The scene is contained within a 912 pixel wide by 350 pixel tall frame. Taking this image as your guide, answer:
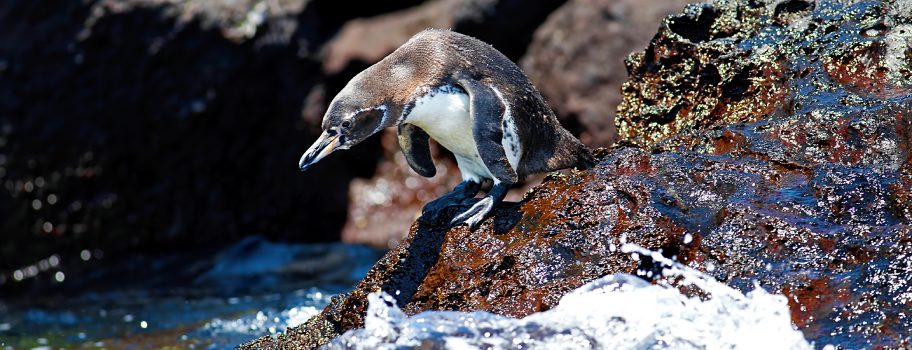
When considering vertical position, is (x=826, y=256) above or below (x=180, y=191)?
below

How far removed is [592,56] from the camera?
1057 centimetres

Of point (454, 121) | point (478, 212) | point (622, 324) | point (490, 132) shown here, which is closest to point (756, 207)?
point (622, 324)

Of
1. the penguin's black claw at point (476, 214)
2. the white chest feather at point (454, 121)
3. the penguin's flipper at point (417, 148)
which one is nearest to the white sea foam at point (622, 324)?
the penguin's black claw at point (476, 214)

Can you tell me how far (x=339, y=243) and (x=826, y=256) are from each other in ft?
23.1

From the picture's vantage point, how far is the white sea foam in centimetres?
389

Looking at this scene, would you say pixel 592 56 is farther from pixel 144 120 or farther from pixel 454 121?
pixel 454 121

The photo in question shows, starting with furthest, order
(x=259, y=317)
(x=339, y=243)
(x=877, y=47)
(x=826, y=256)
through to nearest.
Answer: (x=339, y=243) → (x=259, y=317) → (x=877, y=47) → (x=826, y=256)

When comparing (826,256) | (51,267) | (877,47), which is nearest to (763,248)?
(826,256)

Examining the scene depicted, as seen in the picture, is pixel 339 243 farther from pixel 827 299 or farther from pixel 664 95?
pixel 827 299

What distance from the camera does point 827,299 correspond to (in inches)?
153

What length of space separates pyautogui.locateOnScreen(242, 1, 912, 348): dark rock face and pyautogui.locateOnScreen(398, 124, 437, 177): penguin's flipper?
857 millimetres

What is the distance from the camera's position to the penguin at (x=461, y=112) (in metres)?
5.00

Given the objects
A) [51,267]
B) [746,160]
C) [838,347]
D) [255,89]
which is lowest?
[838,347]

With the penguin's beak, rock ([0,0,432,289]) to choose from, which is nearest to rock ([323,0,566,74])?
rock ([0,0,432,289])
